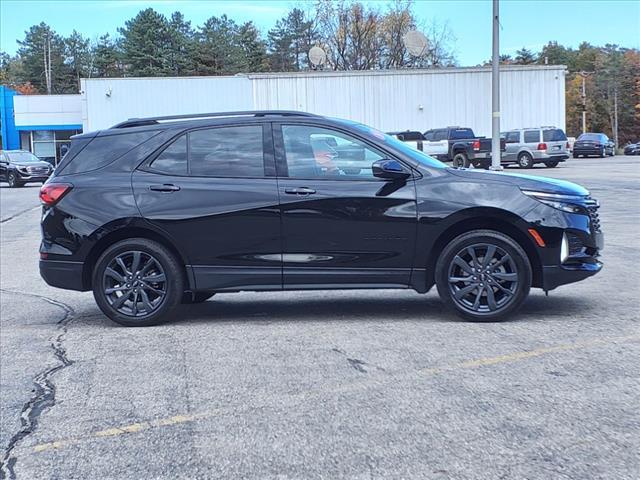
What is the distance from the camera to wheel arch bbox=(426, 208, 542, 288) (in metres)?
6.31

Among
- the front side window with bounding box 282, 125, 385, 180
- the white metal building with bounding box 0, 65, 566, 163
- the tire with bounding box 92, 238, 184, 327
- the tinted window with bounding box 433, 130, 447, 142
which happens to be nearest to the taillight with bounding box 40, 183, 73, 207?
the tire with bounding box 92, 238, 184, 327

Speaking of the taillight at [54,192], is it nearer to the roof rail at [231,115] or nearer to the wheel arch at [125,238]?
the wheel arch at [125,238]

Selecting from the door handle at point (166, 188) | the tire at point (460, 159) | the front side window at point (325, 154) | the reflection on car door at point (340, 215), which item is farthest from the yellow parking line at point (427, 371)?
the tire at point (460, 159)

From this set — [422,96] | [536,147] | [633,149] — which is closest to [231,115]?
[536,147]

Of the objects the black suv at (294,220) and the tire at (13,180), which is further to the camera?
the tire at (13,180)

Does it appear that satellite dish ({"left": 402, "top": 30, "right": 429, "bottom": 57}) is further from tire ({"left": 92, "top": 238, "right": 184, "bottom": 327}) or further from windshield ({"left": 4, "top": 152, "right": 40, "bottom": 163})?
tire ({"left": 92, "top": 238, "right": 184, "bottom": 327})

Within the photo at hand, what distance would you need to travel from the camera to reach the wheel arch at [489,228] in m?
6.31

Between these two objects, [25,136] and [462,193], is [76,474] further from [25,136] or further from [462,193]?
[25,136]

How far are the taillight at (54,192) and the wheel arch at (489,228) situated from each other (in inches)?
128

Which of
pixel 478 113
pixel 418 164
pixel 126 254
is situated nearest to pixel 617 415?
pixel 418 164

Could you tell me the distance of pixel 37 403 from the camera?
4770 millimetres

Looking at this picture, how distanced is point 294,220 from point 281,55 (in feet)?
280

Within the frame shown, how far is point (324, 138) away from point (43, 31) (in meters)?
103

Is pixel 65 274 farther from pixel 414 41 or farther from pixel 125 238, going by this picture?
pixel 414 41
